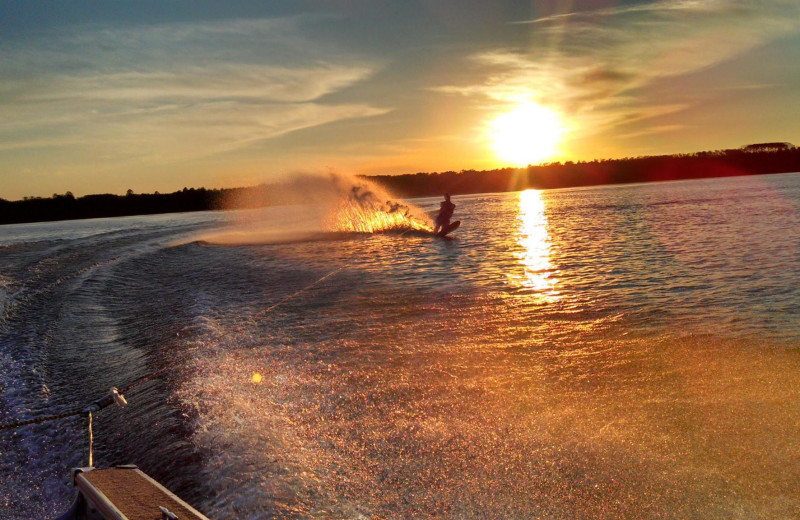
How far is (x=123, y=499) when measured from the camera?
3650 mm

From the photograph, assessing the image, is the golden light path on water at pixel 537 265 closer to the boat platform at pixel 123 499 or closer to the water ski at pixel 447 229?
the water ski at pixel 447 229

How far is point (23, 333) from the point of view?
10812 mm

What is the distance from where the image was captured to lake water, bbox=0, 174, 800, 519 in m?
4.48

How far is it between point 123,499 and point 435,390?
3.72 metres

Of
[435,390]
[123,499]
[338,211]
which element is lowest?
[435,390]

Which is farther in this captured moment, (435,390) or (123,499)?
(435,390)

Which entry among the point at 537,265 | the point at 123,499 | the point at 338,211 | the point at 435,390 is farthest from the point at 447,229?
the point at 123,499

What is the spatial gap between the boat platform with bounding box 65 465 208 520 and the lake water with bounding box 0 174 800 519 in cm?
64

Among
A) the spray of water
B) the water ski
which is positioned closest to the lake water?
the water ski

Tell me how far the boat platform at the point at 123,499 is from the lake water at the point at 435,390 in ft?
2.11

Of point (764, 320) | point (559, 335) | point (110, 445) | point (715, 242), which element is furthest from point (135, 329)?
point (715, 242)

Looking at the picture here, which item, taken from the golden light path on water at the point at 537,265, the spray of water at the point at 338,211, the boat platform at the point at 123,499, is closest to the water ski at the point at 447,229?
the golden light path on water at the point at 537,265

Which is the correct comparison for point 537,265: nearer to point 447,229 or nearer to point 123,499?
point 447,229

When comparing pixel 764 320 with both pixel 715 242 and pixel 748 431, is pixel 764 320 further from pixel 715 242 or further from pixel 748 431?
pixel 715 242
